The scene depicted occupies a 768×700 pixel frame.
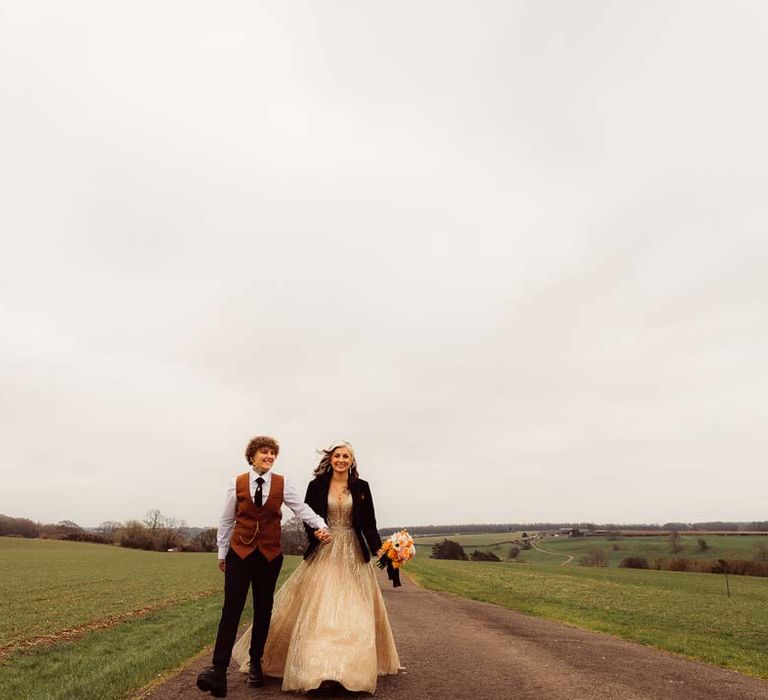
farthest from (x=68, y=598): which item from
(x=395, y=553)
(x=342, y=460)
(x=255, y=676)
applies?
(x=342, y=460)

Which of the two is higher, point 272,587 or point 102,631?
point 272,587

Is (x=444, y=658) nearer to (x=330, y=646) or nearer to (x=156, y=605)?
(x=330, y=646)

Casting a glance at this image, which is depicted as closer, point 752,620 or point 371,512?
point 371,512

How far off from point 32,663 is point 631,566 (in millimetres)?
81362

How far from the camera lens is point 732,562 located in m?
67.8

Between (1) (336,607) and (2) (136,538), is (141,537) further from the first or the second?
(1) (336,607)

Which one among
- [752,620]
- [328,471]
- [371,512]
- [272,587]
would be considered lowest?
[752,620]

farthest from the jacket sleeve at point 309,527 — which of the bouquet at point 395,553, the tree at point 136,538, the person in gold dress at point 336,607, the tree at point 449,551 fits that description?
the tree at point 136,538

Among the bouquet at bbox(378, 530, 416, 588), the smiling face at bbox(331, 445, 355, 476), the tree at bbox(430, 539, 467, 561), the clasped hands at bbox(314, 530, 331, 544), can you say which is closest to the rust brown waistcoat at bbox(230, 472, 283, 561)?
the clasped hands at bbox(314, 530, 331, 544)

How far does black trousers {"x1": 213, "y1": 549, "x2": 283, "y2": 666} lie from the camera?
6.16 metres

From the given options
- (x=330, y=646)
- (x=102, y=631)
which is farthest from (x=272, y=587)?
(x=102, y=631)

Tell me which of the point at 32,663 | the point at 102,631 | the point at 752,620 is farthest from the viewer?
the point at 752,620

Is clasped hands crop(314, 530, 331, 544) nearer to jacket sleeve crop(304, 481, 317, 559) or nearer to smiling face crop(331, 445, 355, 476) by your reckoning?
jacket sleeve crop(304, 481, 317, 559)

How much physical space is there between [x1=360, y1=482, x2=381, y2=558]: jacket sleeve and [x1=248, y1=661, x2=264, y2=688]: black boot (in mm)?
1811
